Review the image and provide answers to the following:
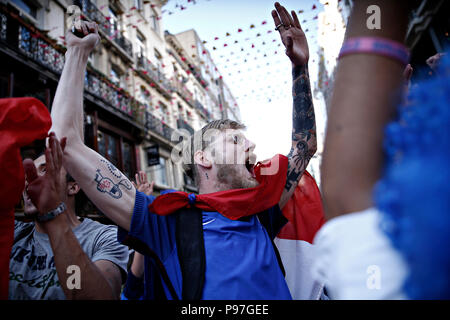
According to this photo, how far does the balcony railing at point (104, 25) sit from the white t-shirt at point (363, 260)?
14.0 metres

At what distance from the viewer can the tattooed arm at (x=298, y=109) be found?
192 cm

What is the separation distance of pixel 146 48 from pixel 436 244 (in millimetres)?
20287

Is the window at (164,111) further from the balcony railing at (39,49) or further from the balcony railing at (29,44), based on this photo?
the balcony railing at (29,44)

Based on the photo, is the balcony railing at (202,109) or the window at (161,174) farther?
the balcony railing at (202,109)

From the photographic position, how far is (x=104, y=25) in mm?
13938

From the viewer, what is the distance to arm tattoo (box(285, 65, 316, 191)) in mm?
1986

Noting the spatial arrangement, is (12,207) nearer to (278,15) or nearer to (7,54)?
(278,15)

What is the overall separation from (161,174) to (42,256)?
53.3ft

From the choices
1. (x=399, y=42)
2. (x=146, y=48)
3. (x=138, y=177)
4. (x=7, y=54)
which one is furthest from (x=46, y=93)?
(x=399, y=42)

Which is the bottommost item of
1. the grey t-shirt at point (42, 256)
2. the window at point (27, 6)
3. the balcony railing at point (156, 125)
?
the grey t-shirt at point (42, 256)

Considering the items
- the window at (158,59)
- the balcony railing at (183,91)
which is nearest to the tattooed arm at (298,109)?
the window at (158,59)

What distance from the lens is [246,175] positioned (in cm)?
197

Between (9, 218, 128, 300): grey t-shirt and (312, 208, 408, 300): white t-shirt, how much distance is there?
5.43 feet

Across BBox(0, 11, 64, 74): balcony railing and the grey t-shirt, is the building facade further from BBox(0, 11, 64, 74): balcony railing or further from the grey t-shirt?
the grey t-shirt
